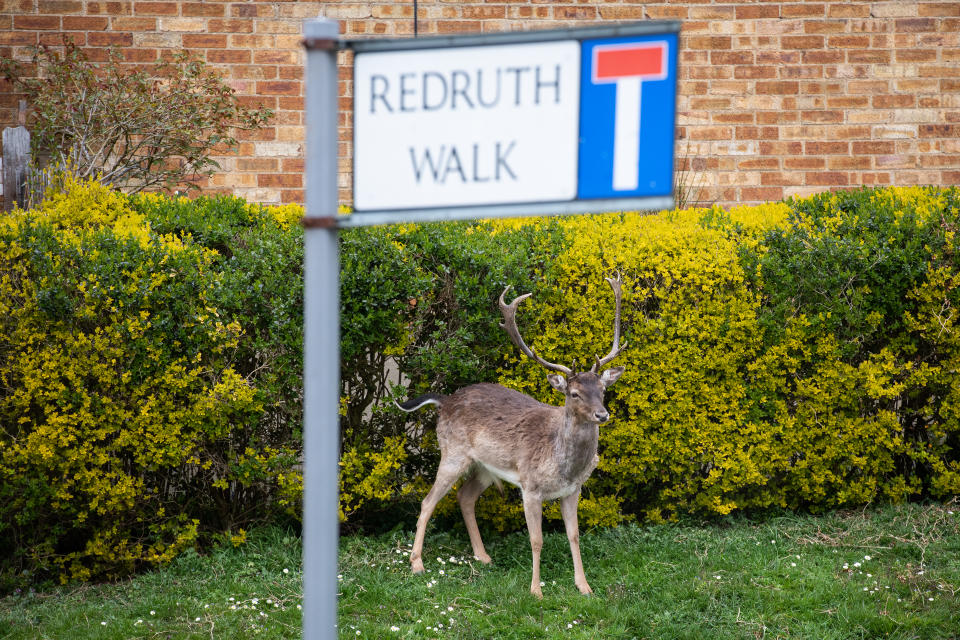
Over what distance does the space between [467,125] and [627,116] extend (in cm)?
30

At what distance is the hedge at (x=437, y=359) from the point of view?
526 centimetres

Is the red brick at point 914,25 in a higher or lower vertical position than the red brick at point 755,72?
higher

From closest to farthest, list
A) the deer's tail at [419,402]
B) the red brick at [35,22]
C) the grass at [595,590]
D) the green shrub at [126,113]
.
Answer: the grass at [595,590] → the deer's tail at [419,402] → the green shrub at [126,113] → the red brick at [35,22]

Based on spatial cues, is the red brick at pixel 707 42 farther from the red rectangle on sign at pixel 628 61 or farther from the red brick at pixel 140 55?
the red rectangle on sign at pixel 628 61

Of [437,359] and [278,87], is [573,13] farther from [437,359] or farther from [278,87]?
[437,359]

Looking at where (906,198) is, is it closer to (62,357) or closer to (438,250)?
(438,250)

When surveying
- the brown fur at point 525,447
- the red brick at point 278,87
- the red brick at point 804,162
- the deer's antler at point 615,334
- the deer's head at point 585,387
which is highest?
the red brick at point 278,87

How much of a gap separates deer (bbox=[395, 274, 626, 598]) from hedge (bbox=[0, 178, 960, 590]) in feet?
1.07

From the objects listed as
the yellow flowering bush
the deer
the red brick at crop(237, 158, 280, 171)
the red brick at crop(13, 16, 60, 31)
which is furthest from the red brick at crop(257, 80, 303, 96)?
the deer

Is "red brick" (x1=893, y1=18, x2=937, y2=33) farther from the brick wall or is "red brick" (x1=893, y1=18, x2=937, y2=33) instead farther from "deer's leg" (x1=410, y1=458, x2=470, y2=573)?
"deer's leg" (x1=410, y1=458, x2=470, y2=573)

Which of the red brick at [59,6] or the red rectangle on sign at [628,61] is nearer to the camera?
the red rectangle on sign at [628,61]

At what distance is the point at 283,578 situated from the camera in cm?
526

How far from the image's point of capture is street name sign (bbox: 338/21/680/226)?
1.68 metres

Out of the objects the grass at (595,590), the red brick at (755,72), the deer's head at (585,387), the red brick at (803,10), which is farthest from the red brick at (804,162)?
the deer's head at (585,387)
